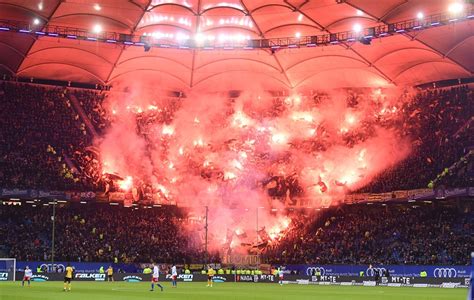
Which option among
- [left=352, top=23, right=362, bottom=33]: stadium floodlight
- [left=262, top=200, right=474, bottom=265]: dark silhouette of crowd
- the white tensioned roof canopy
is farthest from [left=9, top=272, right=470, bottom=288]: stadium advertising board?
[left=352, top=23, right=362, bottom=33]: stadium floodlight

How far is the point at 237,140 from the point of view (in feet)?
298

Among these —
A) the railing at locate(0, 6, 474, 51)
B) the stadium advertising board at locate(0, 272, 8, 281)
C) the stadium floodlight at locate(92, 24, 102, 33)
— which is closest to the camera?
the stadium advertising board at locate(0, 272, 8, 281)

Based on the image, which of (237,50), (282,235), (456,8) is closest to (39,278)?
(282,235)

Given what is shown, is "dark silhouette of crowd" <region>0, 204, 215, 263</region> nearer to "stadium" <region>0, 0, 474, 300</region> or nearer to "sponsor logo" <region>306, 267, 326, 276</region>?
"stadium" <region>0, 0, 474, 300</region>

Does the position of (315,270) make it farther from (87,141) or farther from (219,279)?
(87,141)

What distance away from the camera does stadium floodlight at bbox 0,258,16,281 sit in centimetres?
6488

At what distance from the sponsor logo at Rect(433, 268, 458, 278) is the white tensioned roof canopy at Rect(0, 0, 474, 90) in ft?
76.7

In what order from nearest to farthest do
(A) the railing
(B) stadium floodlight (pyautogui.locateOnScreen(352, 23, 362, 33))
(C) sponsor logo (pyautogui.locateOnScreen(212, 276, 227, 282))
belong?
(A) the railing < (C) sponsor logo (pyautogui.locateOnScreen(212, 276, 227, 282)) < (B) stadium floodlight (pyautogui.locateOnScreen(352, 23, 362, 33))

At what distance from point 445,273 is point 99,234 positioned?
3712 cm

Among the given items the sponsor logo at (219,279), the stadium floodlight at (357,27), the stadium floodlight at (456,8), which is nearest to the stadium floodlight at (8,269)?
the sponsor logo at (219,279)

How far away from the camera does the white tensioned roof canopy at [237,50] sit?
69.6 meters

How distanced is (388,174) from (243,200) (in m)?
17.8

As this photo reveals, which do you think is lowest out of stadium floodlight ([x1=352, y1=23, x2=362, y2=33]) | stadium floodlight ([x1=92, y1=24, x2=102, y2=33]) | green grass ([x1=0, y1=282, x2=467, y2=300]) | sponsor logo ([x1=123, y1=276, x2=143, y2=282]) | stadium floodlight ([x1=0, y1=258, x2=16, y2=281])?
green grass ([x1=0, y1=282, x2=467, y2=300])

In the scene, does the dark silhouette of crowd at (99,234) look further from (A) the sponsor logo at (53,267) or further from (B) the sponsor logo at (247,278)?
(B) the sponsor logo at (247,278)
